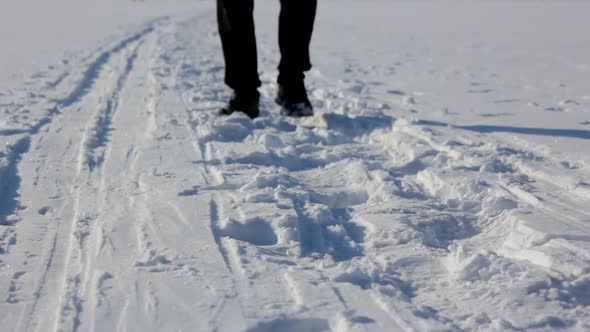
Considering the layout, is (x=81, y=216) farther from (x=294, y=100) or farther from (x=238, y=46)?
(x=238, y=46)

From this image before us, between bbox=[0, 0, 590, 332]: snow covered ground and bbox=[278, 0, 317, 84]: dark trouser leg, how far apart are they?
1.02 ft

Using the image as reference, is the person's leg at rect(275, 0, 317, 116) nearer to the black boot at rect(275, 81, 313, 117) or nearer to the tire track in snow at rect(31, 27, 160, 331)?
the black boot at rect(275, 81, 313, 117)

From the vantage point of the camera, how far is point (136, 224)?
1.89 m

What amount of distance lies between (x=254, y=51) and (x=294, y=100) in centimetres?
43

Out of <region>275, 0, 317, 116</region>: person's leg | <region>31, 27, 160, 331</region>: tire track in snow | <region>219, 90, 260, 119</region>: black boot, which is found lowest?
<region>31, 27, 160, 331</region>: tire track in snow

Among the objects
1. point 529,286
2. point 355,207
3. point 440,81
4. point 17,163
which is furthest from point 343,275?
point 440,81

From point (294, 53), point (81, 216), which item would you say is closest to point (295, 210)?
point (81, 216)

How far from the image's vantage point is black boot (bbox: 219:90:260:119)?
3490 mm

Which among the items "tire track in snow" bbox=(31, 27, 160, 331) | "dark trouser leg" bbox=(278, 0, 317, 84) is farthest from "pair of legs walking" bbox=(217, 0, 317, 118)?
"tire track in snow" bbox=(31, 27, 160, 331)

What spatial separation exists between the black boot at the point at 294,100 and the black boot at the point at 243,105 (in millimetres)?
179

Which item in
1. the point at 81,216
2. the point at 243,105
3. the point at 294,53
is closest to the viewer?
the point at 81,216

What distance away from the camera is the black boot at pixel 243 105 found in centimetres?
349

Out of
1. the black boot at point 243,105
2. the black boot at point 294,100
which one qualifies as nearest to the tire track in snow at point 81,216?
the black boot at point 243,105

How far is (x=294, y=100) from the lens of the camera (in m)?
3.53
